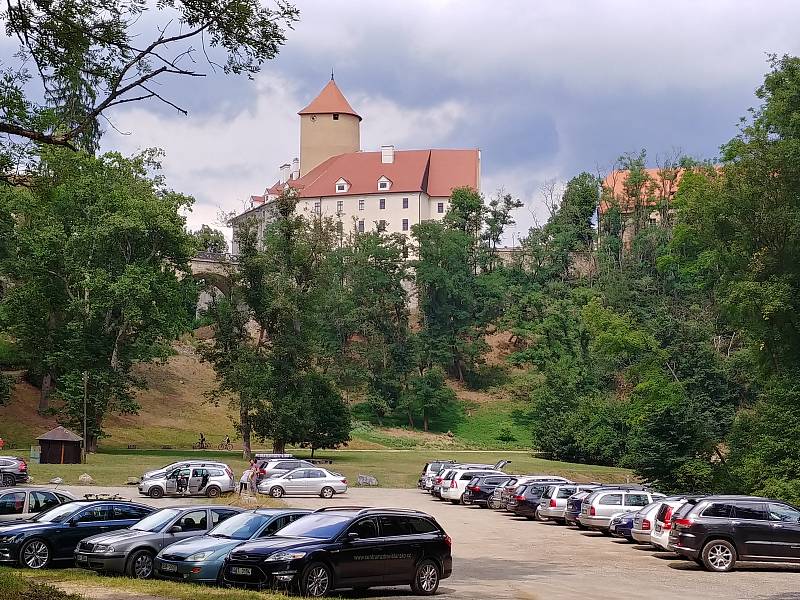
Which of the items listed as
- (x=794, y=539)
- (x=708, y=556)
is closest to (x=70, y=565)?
(x=708, y=556)

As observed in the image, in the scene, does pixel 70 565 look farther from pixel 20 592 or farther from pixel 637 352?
pixel 637 352

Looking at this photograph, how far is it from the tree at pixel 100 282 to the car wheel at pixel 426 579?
51.3 meters

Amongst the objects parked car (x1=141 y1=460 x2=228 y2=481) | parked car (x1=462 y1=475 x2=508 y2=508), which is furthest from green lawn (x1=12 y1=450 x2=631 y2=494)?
parked car (x1=462 y1=475 x2=508 y2=508)

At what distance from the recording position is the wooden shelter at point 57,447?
56406 mm

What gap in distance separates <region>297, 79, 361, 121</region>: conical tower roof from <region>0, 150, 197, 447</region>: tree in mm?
60925

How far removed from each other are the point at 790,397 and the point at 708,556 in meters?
21.2

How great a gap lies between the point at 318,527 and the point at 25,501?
420 inches

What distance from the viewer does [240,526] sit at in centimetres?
Answer: 2072

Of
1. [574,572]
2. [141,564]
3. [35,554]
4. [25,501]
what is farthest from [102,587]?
[574,572]

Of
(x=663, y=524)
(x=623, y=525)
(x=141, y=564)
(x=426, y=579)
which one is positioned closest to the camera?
(x=426, y=579)

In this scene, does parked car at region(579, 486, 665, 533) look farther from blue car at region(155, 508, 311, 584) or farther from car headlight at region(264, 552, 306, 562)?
car headlight at region(264, 552, 306, 562)

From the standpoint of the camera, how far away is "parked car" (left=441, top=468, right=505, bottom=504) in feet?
154

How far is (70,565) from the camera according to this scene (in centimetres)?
2230

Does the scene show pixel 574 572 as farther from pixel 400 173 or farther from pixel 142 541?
pixel 400 173
